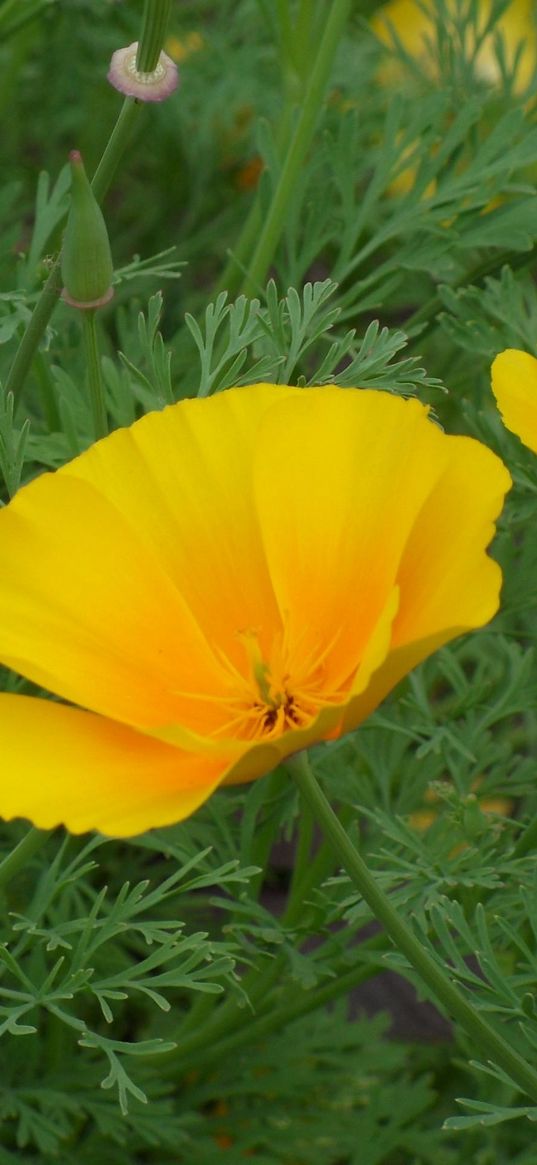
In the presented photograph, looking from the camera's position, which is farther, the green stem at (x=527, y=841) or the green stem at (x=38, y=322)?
the green stem at (x=527, y=841)

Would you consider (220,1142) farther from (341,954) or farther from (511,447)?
(511,447)

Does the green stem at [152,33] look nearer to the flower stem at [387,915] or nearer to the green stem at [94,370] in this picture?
the green stem at [94,370]

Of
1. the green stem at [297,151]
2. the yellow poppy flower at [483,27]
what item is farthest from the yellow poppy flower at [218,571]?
the yellow poppy flower at [483,27]

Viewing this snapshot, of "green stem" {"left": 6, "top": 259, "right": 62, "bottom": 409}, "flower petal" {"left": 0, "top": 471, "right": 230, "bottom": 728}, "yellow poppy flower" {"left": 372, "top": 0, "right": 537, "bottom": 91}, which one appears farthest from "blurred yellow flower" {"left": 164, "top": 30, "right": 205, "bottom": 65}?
"flower petal" {"left": 0, "top": 471, "right": 230, "bottom": 728}

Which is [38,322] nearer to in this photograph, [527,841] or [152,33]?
[152,33]

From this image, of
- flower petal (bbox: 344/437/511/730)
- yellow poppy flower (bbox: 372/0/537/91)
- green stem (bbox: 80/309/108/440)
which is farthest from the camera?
yellow poppy flower (bbox: 372/0/537/91)

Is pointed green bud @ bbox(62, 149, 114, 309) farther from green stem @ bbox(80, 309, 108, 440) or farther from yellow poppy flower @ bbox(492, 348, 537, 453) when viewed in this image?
yellow poppy flower @ bbox(492, 348, 537, 453)
